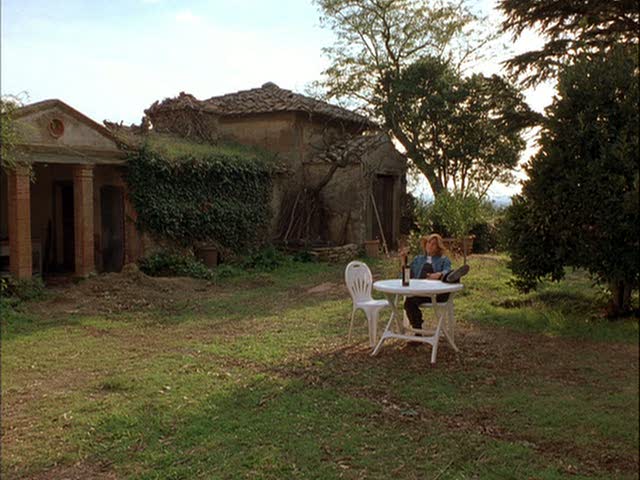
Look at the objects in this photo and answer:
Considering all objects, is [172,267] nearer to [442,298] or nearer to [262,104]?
[262,104]

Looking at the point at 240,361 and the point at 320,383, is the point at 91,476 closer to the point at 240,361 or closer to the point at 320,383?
the point at 320,383

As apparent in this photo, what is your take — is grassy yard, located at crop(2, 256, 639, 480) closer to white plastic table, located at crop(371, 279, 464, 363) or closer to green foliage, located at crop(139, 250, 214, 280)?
white plastic table, located at crop(371, 279, 464, 363)

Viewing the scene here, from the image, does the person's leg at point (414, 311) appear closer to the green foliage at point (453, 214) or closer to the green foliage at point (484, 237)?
the green foliage at point (453, 214)

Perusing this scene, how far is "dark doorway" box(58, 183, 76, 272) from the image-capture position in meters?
16.1

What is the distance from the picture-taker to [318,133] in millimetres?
20125

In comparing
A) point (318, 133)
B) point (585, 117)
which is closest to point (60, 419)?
point (585, 117)

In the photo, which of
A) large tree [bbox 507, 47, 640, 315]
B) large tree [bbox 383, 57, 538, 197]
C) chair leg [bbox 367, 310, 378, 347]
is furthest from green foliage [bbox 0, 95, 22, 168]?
large tree [bbox 383, 57, 538, 197]

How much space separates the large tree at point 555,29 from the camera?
7.64 m

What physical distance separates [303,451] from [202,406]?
140 cm

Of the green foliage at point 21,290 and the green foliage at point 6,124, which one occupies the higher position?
the green foliage at point 6,124

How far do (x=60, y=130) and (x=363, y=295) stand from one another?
26.4 feet

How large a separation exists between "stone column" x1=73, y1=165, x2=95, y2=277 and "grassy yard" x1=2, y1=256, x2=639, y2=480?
3.34m

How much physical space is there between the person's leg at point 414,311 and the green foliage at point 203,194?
8.75m

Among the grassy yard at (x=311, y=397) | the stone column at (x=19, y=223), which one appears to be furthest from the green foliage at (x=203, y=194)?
the grassy yard at (x=311, y=397)
